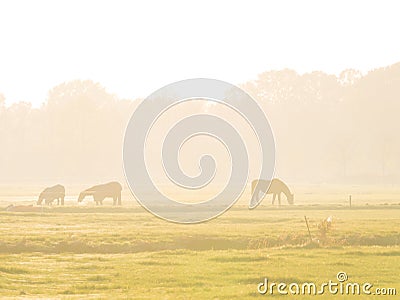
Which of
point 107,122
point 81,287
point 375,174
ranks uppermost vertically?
point 107,122

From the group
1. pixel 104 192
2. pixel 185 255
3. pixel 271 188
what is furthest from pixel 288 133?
pixel 185 255

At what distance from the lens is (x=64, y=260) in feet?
132

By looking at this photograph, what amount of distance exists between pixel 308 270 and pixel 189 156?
122395mm

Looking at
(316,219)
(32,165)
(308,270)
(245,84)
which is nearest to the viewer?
(308,270)

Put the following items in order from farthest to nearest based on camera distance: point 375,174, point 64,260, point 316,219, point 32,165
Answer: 1. point 32,165
2. point 375,174
3. point 316,219
4. point 64,260

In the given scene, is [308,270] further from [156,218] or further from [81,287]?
[156,218]

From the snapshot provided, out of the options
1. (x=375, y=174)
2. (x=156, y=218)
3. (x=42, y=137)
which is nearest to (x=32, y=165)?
(x=42, y=137)
